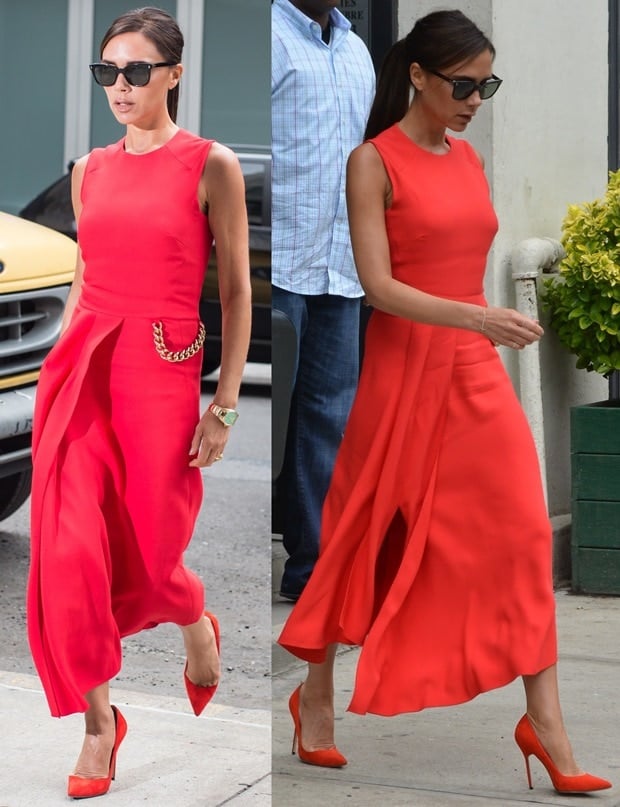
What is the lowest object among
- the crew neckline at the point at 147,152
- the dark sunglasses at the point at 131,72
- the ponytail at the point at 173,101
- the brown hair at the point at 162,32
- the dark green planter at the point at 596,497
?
the dark green planter at the point at 596,497

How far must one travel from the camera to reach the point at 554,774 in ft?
11.1

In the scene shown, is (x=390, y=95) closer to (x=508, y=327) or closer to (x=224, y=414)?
(x=508, y=327)

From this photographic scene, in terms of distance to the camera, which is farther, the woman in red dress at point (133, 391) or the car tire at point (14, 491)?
the car tire at point (14, 491)

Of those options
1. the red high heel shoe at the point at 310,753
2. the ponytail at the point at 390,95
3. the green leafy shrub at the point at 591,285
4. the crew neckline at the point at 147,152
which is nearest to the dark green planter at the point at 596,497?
the green leafy shrub at the point at 591,285

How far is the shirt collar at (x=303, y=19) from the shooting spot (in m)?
3.35

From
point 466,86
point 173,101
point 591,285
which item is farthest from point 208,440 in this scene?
point 591,285

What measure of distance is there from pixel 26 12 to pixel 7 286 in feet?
1.69

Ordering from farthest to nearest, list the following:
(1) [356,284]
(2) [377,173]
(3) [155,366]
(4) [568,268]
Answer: (4) [568,268], (1) [356,284], (2) [377,173], (3) [155,366]

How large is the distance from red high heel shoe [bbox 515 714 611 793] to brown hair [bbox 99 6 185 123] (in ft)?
5.03

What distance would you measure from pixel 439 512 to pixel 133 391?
2.87 feet

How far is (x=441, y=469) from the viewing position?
3434 mm

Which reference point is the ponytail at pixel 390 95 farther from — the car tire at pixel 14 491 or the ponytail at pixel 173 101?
the car tire at pixel 14 491

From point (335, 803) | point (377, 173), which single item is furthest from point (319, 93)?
point (335, 803)

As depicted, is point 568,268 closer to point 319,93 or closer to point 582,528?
point 582,528
